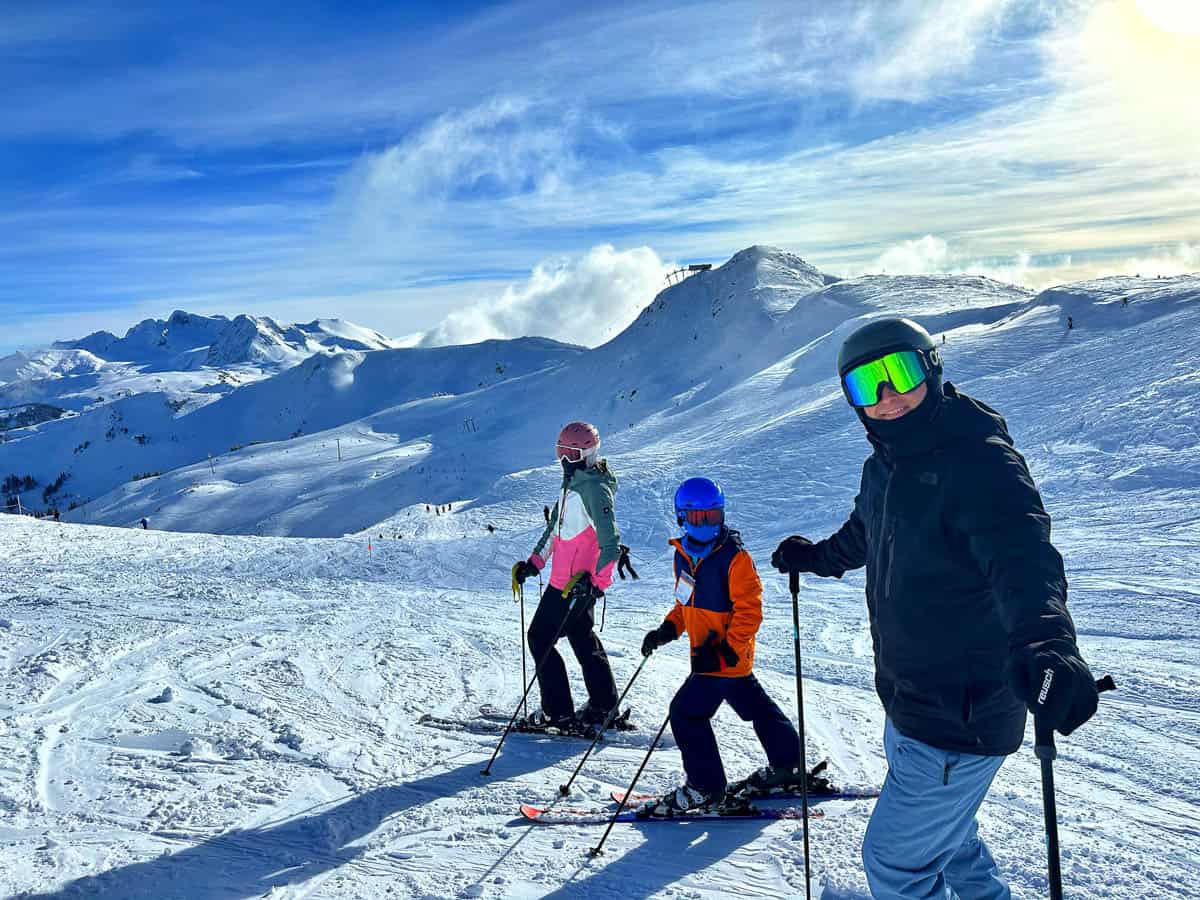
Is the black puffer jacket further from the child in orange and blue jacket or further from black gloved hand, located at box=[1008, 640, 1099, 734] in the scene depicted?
the child in orange and blue jacket

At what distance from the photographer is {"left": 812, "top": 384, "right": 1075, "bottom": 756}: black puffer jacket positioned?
2.33 m

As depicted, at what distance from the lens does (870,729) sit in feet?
20.7

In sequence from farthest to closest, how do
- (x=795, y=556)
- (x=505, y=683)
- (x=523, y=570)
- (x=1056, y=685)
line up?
(x=505, y=683)
(x=523, y=570)
(x=795, y=556)
(x=1056, y=685)

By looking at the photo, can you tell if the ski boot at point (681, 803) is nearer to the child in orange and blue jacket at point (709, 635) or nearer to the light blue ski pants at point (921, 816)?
the child in orange and blue jacket at point (709, 635)

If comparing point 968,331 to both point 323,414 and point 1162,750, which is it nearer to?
point 1162,750

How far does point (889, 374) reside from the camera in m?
2.75

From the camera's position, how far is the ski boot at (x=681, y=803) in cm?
479

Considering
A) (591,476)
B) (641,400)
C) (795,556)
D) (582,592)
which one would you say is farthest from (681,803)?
(641,400)

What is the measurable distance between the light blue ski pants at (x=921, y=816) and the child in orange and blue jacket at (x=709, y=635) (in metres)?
1.77

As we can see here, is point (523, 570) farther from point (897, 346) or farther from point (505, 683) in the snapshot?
point (897, 346)

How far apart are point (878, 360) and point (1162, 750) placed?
14.9 ft

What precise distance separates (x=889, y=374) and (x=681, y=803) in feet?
10.4

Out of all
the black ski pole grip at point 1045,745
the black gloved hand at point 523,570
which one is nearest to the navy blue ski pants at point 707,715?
the black gloved hand at point 523,570

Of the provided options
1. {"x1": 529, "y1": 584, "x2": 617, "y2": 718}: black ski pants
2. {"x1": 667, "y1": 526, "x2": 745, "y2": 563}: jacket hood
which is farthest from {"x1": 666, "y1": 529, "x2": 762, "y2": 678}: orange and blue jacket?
{"x1": 529, "y1": 584, "x2": 617, "y2": 718}: black ski pants
